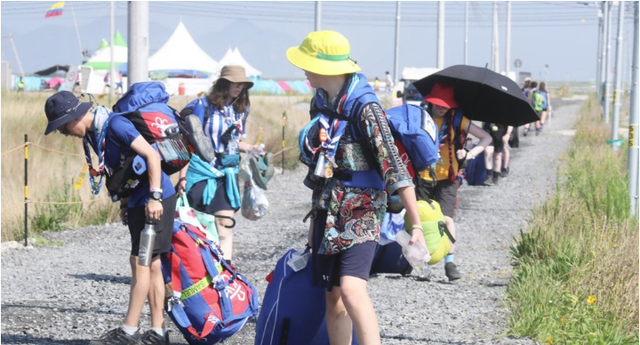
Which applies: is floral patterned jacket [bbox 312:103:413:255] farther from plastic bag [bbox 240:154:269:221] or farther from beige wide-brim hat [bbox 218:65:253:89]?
plastic bag [bbox 240:154:269:221]

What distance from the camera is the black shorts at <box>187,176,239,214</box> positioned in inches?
315

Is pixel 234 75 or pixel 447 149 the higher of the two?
pixel 234 75

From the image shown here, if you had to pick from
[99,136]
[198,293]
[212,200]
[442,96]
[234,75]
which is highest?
[234,75]

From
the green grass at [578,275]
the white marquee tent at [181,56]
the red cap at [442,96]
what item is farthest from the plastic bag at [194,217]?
the white marquee tent at [181,56]

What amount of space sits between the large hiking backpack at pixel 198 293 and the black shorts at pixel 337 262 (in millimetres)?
1261

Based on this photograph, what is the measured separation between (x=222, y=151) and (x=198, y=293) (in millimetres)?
2166

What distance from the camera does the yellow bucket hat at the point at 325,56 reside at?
4910 mm

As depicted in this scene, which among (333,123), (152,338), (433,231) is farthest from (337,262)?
(152,338)

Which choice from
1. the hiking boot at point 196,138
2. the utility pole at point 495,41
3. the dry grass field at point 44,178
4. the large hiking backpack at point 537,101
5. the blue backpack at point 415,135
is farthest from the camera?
the utility pole at point 495,41

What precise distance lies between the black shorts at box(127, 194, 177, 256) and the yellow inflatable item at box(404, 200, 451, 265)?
1.37 m

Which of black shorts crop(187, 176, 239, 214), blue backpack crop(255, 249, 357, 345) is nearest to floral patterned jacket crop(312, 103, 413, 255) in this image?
blue backpack crop(255, 249, 357, 345)

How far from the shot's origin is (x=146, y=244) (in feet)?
18.8

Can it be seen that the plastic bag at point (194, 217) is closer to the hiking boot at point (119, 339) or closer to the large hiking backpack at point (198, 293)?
the large hiking backpack at point (198, 293)

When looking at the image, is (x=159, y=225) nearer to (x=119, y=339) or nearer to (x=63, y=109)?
(x=119, y=339)
